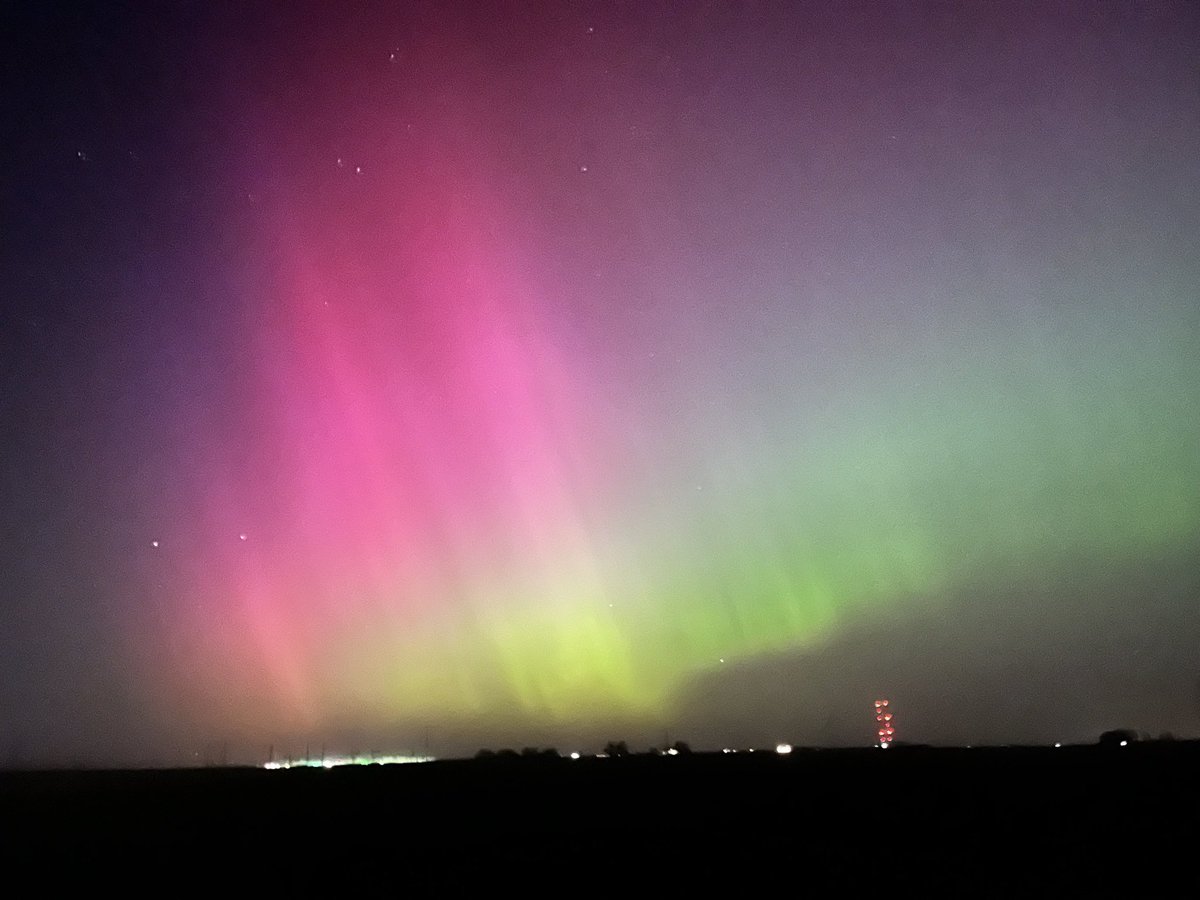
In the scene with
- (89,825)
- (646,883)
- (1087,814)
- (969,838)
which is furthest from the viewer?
(89,825)

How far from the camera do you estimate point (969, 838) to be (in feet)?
45.5

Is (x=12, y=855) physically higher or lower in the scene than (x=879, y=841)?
higher

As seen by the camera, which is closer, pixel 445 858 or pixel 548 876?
pixel 548 876

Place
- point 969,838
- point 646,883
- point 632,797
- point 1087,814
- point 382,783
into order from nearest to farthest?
1. point 646,883
2. point 969,838
3. point 1087,814
4. point 632,797
5. point 382,783

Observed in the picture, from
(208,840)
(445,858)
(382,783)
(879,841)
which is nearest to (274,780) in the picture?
(382,783)

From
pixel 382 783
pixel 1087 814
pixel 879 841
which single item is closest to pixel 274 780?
pixel 382 783

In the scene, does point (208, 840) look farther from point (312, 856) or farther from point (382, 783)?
point (382, 783)

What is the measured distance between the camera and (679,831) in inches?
596

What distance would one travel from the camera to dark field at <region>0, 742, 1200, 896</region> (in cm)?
1248

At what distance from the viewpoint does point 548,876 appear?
12898mm

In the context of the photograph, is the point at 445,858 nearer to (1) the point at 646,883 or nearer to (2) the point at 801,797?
(1) the point at 646,883

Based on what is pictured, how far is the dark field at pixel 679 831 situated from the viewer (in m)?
12.5

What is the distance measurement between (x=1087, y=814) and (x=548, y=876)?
9.24 meters

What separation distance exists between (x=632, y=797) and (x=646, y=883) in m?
6.95
